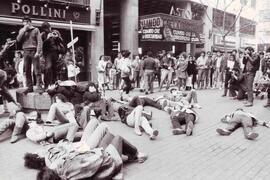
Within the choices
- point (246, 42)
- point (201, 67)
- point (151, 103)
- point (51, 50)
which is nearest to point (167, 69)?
point (201, 67)

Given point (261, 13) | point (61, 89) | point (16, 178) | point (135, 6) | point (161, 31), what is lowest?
point (16, 178)

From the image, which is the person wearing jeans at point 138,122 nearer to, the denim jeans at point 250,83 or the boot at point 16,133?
the boot at point 16,133

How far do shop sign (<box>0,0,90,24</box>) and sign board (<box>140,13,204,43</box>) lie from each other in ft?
14.8

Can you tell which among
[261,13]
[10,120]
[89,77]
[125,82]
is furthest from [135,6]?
[261,13]

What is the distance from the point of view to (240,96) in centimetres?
1214

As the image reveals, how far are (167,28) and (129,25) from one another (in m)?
2.91

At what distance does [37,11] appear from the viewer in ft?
52.2

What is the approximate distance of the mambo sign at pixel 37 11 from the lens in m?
15.0

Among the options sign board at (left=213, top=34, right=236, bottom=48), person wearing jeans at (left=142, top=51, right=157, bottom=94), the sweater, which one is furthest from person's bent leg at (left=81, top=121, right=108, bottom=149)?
sign board at (left=213, top=34, right=236, bottom=48)

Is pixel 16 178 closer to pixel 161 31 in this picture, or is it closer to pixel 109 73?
pixel 109 73

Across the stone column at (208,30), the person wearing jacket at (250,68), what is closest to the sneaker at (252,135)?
the person wearing jacket at (250,68)

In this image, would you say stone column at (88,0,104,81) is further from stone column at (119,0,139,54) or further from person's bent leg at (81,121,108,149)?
person's bent leg at (81,121,108,149)

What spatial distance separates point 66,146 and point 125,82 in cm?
979

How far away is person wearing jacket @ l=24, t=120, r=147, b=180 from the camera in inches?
151
